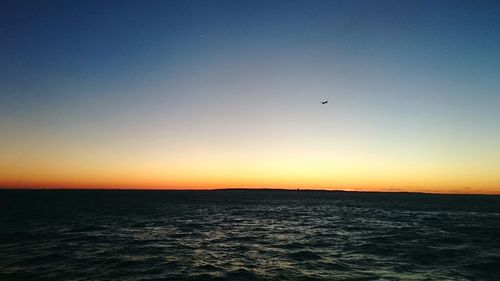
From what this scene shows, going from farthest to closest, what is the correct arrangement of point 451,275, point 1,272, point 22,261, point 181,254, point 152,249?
point 152,249 → point 181,254 → point 22,261 → point 451,275 → point 1,272

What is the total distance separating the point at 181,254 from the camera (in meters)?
30.1

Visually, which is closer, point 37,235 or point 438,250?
point 438,250

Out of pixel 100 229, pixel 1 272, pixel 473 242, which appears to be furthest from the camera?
pixel 100 229

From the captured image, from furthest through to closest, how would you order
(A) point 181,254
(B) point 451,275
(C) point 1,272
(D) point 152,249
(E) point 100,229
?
1. (E) point 100,229
2. (D) point 152,249
3. (A) point 181,254
4. (B) point 451,275
5. (C) point 1,272

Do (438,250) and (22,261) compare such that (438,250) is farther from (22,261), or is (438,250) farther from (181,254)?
(22,261)

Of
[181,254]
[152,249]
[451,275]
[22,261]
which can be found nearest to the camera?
[451,275]

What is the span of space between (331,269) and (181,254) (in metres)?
12.1

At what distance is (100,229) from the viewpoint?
4650 cm

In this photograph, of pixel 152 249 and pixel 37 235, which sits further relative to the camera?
pixel 37 235

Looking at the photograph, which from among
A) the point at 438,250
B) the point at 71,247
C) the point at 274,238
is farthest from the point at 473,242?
the point at 71,247

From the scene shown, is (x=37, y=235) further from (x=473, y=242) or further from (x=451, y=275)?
(x=473, y=242)

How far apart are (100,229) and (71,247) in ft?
47.1

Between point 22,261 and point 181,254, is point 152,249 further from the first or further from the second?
point 22,261

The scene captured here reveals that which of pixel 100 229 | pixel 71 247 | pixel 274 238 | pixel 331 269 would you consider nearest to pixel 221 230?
pixel 274 238
